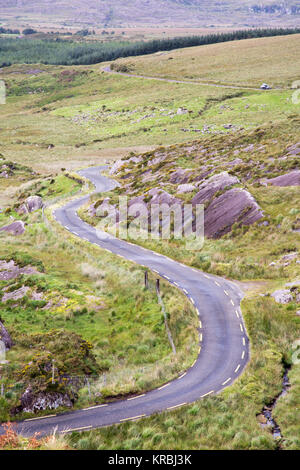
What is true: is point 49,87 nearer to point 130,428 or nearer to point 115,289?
point 115,289

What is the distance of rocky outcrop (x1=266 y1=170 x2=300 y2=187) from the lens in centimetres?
3891

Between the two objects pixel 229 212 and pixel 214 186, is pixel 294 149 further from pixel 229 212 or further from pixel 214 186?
pixel 229 212

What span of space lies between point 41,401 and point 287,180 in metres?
29.4

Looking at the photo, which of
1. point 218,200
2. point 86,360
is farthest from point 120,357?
point 218,200

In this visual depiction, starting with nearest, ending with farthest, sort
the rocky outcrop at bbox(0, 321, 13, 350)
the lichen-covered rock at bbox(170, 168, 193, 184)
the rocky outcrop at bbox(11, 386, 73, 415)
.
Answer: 1. the rocky outcrop at bbox(11, 386, 73, 415)
2. the rocky outcrop at bbox(0, 321, 13, 350)
3. the lichen-covered rock at bbox(170, 168, 193, 184)

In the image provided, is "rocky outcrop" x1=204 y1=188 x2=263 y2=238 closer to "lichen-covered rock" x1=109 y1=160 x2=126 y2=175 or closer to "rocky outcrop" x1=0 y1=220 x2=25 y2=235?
"rocky outcrop" x1=0 y1=220 x2=25 y2=235

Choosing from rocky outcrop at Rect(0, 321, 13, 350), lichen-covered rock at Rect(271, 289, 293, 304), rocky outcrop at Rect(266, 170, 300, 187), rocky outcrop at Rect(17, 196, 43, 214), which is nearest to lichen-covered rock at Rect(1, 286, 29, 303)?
rocky outcrop at Rect(0, 321, 13, 350)

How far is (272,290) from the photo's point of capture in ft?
84.1

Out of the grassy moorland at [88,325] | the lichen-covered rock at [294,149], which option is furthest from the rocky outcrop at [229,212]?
the lichen-covered rock at [294,149]

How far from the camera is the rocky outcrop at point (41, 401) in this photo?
17016mm

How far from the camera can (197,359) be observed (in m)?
20.6

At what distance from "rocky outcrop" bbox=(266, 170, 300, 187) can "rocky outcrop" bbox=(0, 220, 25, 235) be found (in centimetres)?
2351

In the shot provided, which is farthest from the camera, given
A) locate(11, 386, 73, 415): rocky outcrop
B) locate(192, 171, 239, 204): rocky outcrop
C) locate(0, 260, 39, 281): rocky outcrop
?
locate(192, 171, 239, 204): rocky outcrop

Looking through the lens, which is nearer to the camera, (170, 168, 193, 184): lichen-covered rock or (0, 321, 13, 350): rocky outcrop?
(0, 321, 13, 350): rocky outcrop
